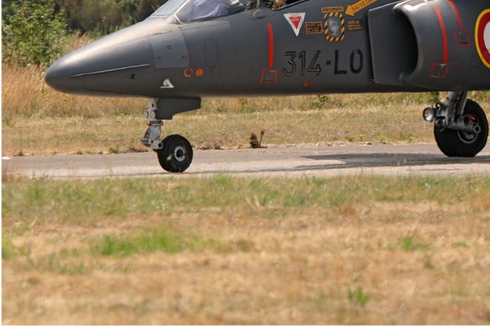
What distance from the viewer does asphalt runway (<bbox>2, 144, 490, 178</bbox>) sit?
50.3 ft

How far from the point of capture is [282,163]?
675 inches

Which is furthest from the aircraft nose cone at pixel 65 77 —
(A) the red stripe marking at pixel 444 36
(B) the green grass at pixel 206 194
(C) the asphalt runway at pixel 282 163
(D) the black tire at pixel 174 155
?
(A) the red stripe marking at pixel 444 36

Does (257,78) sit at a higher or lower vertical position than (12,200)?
higher

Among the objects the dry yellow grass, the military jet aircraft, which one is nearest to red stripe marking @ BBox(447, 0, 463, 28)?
the military jet aircraft

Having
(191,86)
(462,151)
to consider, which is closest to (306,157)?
(462,151)

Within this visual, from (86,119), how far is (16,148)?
192 inches

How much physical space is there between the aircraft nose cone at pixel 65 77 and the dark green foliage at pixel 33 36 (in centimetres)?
1565

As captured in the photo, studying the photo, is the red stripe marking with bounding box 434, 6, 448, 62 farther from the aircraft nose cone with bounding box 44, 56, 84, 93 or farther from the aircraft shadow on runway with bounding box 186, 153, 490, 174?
the aircraft nose cone with bounding box 44, 56, 84, 93

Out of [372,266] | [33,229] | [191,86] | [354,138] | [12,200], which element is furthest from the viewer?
[354,138]

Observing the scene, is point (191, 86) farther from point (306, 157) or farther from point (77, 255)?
point (77, 255)

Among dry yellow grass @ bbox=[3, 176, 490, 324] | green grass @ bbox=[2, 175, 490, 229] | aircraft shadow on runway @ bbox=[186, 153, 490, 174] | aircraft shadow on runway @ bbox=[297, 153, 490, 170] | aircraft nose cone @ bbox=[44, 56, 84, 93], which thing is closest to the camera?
dry yellow grass @ bbox=[3, 176, 490, 324]

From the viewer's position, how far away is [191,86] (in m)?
15.2

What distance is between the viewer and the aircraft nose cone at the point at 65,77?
14.3 m

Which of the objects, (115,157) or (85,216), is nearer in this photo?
(85,216)
